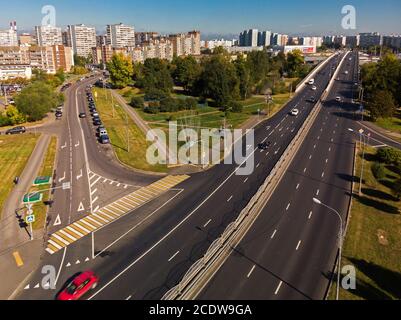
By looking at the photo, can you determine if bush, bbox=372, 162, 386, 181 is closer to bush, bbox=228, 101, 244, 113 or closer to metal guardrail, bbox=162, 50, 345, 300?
metal guardrail, bbox=162, 50, 345, 300

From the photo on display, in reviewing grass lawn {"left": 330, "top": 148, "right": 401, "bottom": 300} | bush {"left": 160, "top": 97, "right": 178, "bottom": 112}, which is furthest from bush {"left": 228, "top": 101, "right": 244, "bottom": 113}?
grass lawn {"left": 330, "top": 148, "right": 401, "bottom": 300}

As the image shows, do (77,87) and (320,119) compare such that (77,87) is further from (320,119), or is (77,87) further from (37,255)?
(37,255)

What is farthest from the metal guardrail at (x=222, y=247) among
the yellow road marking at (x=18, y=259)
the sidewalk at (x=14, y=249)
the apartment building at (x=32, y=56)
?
the apartment building at (x=32, y=56)

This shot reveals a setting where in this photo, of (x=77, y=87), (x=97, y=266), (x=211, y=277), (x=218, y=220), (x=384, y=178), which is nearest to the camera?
(x=211, y=277)

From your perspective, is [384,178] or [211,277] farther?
[384,178]

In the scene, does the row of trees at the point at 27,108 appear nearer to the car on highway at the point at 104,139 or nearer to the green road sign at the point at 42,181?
the car on highway at the point at 104,139

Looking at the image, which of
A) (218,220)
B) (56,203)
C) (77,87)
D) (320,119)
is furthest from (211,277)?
(77,87)

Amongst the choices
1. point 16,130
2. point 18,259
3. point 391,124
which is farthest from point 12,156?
point 391,124
